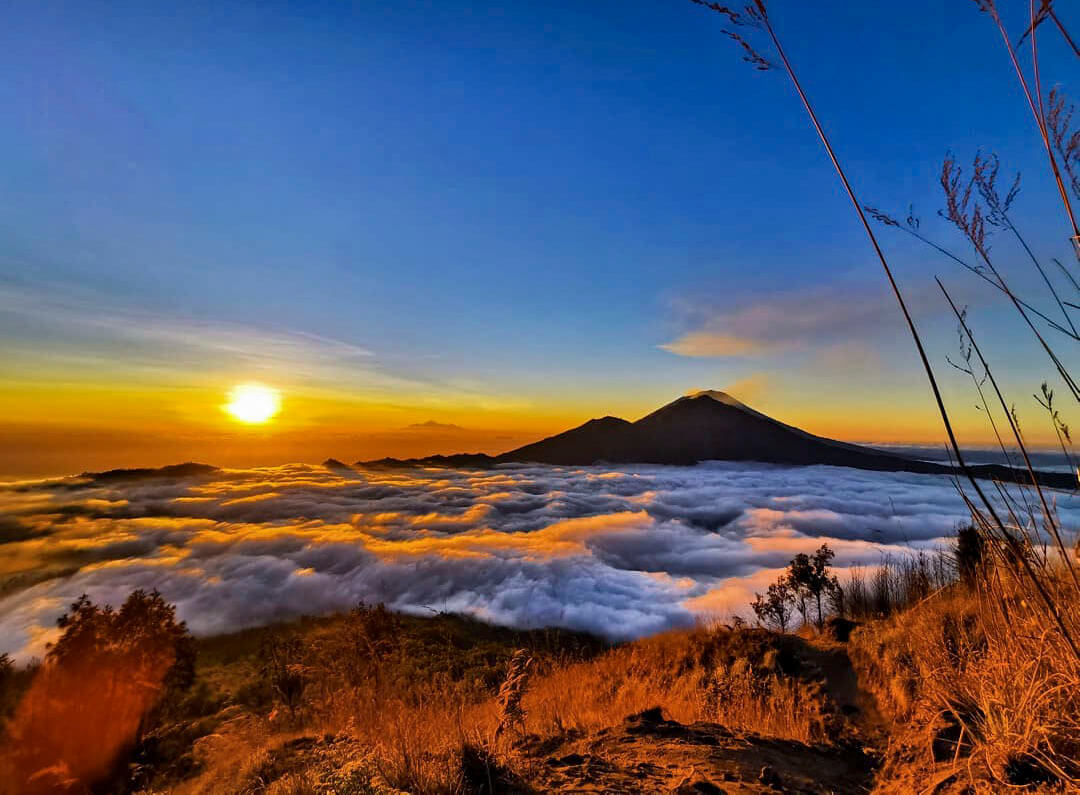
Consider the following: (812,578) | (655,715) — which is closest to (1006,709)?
(655,715)

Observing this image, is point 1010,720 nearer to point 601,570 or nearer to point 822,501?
point 601,570

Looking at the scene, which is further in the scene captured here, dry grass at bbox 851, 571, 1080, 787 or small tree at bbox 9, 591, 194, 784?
small tree at bbox 9, 591, 194, 784

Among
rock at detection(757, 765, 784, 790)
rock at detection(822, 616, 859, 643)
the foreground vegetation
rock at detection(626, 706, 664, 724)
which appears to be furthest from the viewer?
rock at detection(822, 616, 859, 643)

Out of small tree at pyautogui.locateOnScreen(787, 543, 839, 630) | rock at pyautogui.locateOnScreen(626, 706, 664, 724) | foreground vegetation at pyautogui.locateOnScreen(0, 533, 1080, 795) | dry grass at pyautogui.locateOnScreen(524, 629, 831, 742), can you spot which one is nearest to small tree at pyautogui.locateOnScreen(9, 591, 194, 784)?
foreground vegetation at pyautogui.locateOnScreen(0, 533, 1080, 795)

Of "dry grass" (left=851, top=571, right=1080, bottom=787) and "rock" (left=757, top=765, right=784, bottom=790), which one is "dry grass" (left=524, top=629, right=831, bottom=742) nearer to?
"rock" (left=757, top=765, right=784, bottom=790)

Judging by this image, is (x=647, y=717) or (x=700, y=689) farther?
(x=700, y=689)

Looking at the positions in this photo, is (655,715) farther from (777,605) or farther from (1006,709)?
(777,605)

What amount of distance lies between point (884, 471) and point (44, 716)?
190 meters

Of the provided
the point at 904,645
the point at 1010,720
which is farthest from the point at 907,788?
the point at 904,645

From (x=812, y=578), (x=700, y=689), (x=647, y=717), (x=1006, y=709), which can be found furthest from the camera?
(x=812, y=578)

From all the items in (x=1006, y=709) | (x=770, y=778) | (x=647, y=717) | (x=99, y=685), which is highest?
(x=1006, y=709)

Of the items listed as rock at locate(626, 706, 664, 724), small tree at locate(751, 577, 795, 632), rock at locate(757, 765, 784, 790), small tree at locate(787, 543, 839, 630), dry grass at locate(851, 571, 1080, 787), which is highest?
dry grass at locate(851, 571, 1080, 787)

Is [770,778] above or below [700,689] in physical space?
above

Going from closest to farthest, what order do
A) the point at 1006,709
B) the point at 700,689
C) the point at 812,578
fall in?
the point at 1006,709
the point at 700,689
the point at 812,578
